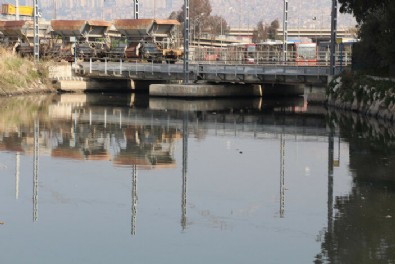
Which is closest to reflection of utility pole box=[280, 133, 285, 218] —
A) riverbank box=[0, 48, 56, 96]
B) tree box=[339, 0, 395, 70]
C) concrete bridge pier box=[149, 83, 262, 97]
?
tree box=[339, 0, 395, 70]

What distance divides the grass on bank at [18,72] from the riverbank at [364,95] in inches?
835

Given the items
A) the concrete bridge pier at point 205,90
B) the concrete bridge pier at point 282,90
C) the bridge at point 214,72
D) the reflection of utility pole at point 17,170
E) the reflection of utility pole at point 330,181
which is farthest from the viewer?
the concrete bridge pier at point 282,90

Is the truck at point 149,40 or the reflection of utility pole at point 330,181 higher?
the truck at point 149,40

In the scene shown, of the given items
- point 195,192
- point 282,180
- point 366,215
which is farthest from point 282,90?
point 366,215

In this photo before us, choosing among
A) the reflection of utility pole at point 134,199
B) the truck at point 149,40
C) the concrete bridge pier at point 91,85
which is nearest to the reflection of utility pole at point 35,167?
the reflection of utility pole at point 134,199

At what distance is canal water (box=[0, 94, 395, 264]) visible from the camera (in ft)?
51.9

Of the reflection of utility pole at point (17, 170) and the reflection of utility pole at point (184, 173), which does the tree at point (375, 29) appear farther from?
the reflection of utility pole at point (17, 170)

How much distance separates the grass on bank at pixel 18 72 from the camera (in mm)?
61500

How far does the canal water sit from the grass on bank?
21.6 m

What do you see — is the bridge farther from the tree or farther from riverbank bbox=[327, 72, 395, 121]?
the tree

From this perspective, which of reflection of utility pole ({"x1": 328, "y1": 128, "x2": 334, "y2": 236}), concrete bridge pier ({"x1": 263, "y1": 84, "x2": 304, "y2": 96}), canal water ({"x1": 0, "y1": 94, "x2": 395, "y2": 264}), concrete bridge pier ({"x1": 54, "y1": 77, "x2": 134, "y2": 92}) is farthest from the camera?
concrete bridge pier ({"x1": 54, "y1": 77, "x2": 134, "y2": 92})

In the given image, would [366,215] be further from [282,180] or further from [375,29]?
[375,29]

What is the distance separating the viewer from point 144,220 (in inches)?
711

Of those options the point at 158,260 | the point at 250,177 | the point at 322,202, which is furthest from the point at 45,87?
the point at 158,260
